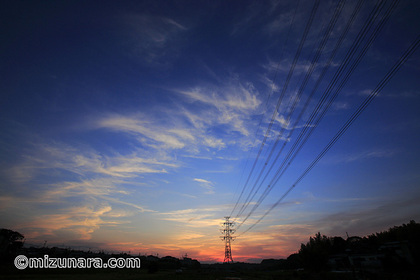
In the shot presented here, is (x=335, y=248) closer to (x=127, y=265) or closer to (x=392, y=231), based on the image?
(x=392, y=231)

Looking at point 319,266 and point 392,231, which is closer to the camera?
point 319,266

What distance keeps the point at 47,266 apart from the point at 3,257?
17253 mm

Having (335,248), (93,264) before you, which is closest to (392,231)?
(335,248)

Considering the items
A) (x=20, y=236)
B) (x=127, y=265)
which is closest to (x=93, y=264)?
(x=127, y=265)

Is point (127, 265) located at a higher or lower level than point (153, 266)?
lower

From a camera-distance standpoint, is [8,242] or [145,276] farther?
[8,242]

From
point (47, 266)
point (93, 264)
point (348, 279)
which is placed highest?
point (348, 279)

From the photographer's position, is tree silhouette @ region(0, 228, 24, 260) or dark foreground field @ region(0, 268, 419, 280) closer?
dark foreground field @ region(0, 268, 419, 280)

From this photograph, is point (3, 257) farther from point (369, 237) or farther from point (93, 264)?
point (369, 237)

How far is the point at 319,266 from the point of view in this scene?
5156cm

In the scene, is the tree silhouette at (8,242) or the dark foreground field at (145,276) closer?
the dark foreground field at (145,276)

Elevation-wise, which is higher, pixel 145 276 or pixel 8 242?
pixel 8 242

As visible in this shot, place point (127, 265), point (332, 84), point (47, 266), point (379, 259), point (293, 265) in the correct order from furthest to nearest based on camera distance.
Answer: point (293, 265)
point (127, 265)
point (47, 266)
point (379, 259)
point (332, 84)

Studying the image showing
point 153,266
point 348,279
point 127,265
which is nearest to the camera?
point 348,279
